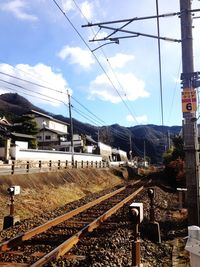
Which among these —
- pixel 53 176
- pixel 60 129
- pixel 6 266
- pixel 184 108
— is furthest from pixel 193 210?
pixel 60 129

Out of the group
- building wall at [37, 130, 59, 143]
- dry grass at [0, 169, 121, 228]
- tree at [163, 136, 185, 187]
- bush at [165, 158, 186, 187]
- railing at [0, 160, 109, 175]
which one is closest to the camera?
dry grass at [0, 169, 121, 228]

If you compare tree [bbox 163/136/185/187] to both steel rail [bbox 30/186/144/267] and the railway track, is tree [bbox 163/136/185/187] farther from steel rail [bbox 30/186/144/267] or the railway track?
steel rail [bbox 30/186/144/267]

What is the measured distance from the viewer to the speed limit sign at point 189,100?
8.35 meters

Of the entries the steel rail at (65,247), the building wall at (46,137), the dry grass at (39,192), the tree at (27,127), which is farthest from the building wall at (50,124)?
the steel rail at (65,247)

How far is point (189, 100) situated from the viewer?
8359 millimetres

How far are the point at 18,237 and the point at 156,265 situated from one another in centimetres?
321

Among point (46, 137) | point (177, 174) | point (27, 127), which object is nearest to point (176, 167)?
point (177, 174)

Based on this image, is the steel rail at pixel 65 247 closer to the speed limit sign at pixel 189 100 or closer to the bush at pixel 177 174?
the speed limit sign at pixel 189 100

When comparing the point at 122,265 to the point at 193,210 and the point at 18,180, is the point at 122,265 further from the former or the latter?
the point at 18,180

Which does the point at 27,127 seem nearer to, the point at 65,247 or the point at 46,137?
the point at 46,137

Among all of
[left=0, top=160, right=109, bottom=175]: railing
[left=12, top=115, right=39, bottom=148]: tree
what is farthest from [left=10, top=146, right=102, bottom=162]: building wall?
[left=12, top=115, right=39, bottom=148]: tree

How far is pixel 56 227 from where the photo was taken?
9828 mm

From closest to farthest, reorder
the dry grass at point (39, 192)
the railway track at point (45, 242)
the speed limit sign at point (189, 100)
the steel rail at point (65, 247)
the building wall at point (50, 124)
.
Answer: the steel rail at point (65, 247), the railway track at point (45, 242), the speed limit sign at point (189, 100), the dry grass at point (39, 192), the building wall at point (50, 124)

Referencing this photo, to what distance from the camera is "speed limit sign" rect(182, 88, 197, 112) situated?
835cm
